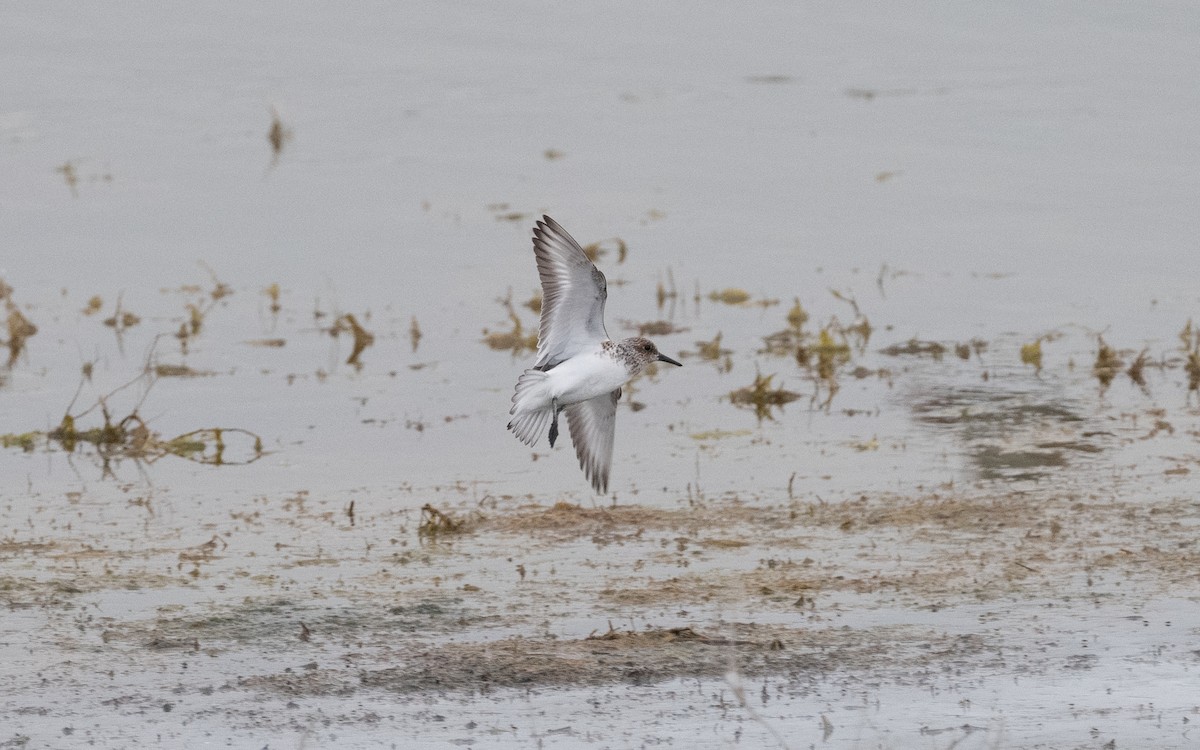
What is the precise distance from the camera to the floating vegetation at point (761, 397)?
12841mm

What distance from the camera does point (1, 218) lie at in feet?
63.7

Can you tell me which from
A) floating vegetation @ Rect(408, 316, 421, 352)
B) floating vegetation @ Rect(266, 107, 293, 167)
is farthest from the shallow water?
floating vegetation @ Rect(266, 107, 293, 167)

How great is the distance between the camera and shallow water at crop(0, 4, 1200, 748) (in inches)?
305

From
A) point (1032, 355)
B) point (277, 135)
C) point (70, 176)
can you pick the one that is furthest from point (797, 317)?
point (277, 135)

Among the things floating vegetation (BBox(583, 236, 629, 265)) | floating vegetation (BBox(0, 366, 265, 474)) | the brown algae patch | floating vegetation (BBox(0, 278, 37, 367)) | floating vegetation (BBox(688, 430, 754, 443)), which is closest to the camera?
the brown algae patch

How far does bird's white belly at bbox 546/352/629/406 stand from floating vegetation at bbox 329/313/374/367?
5686 mm

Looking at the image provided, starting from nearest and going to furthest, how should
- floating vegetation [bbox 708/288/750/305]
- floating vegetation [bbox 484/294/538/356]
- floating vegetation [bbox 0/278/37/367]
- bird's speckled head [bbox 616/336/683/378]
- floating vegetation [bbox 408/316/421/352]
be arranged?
1. bird's speckled head [bbox 616/336/683/378]
2. floating vegetation [bbox 0/278/37/367]
3. floating vegetation [bbox 484/294/538/356]
4. floating vegetation [bbox 408/316/421/352]
5. floating vegetation [bbox 708/288/750/305]

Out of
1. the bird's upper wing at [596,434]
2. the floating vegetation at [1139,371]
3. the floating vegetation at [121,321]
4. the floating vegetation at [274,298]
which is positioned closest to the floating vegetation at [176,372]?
the floating vegetation at [121,321]

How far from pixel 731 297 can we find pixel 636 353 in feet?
22.9

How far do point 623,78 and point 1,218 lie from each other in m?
10.5

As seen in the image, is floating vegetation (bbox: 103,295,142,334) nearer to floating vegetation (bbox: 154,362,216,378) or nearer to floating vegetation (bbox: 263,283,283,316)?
floating vegetation (bbox: 263,283,283,316)

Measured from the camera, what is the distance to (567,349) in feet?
30.2

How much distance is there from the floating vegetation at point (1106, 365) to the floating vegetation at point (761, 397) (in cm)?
215

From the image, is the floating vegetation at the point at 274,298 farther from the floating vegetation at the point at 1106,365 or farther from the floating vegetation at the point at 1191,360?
the floating vegetation at the point at 1191,360
